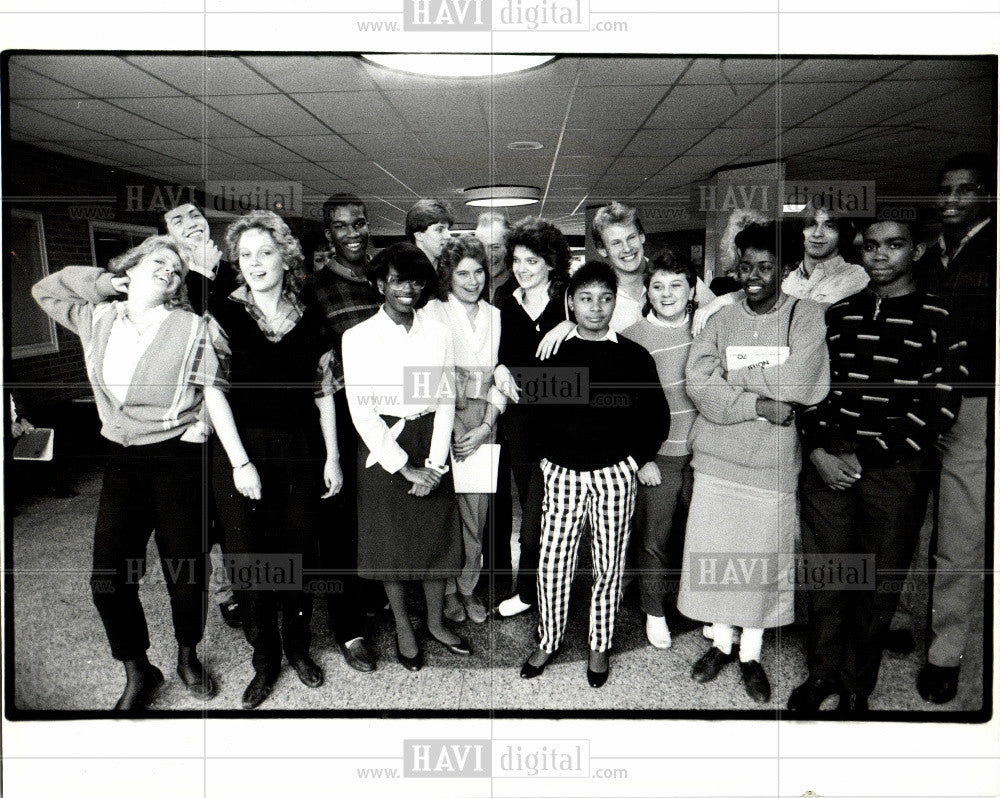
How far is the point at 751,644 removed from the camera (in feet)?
8.46

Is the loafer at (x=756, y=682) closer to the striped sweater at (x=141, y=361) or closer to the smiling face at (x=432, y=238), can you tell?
the smiling face at (x=432, y=238)

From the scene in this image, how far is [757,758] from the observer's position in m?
2.59

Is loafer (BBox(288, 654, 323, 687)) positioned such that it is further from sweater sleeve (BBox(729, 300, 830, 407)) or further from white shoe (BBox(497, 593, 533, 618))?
sweater sleeve (BBox(729, 300, 830, 407))

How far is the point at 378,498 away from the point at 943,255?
7.09 ft

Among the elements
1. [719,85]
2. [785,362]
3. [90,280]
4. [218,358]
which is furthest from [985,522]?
[90,280]

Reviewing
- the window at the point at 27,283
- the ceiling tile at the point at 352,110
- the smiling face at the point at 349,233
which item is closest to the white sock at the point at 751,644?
the smiling face at the point at 349,233

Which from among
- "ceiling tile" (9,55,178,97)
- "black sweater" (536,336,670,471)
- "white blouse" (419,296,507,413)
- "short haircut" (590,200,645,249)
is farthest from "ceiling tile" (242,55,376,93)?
"black sweater" (536,336,670,471)

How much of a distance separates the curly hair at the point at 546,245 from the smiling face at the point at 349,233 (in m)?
0.51

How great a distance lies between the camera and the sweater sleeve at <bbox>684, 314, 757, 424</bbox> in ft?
8.24

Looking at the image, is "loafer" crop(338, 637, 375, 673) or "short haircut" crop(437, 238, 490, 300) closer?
"short haircut" crop(437, 238, 490, 300)

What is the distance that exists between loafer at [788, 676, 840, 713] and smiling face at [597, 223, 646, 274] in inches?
64.2

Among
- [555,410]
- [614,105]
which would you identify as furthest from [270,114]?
[555,410]

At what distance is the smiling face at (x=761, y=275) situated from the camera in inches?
97.9

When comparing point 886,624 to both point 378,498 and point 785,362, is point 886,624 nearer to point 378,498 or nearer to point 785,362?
point 785,362
